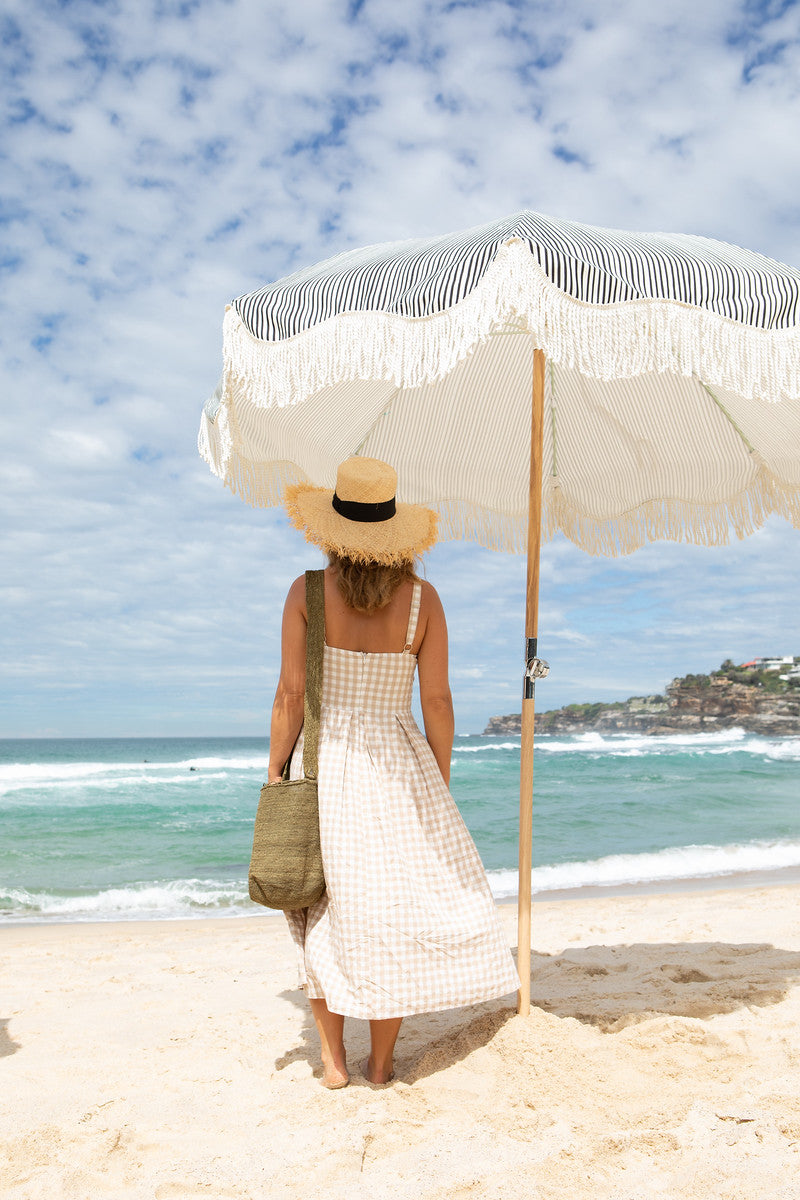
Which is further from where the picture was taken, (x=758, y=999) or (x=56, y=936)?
(x=56, y=936)

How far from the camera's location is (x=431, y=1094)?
2.41 metres

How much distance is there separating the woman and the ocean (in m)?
4.85

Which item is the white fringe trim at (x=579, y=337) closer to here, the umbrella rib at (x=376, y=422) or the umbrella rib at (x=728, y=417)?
the umbrella rib at (x=728, y=417)

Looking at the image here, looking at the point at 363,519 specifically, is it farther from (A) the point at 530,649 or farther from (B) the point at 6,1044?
(B) the point at 6,1044

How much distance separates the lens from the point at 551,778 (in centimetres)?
2098

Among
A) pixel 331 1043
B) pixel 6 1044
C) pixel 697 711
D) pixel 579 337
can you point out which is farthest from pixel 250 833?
pixel 697 711

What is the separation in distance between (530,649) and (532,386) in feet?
3.50

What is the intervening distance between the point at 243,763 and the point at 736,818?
21.0 m

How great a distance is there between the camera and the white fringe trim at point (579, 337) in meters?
2.23

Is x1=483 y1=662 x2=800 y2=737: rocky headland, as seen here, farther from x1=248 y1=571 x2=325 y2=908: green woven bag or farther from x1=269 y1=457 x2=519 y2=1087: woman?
x1=248 y1=571 x2=325 y2=908: green woven bag

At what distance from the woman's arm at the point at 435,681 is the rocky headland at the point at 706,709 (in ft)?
131

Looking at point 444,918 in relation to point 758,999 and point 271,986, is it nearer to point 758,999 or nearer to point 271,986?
point 758,999

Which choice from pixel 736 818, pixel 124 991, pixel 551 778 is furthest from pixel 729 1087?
pixel 551 778

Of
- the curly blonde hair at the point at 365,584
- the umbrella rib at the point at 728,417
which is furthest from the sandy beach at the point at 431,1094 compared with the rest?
the umbrella rib at the point at 728,417
